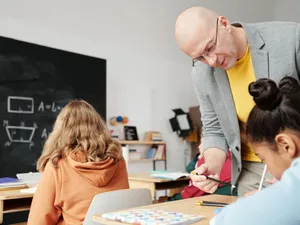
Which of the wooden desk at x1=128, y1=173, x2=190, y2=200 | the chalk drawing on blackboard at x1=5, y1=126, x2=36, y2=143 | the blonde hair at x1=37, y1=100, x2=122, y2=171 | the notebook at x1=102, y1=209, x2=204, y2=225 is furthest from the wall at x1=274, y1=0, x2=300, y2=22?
the notebook at x1=102, y1=209, x2=204, y2=225

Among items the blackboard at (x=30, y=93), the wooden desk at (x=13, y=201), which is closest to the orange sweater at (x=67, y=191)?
the wooden desk at (x=13, y=201)

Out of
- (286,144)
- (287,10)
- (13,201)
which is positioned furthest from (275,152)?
(287,10)

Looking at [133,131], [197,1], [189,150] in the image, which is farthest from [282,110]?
[197,1]

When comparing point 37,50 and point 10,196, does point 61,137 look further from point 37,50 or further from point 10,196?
point 37,50

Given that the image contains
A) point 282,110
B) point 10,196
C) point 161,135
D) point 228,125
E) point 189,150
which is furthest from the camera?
point 189,150

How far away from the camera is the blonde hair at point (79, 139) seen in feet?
6.85

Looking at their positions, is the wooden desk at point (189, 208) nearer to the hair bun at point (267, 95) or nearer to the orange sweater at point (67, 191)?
the hair bun at point (267, 95)

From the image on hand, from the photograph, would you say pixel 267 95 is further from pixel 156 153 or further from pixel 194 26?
pixel 156 153

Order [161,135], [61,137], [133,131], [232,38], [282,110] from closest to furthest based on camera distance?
[282,110] → [232,38] → [61,137] → [133,131] → [161,135]

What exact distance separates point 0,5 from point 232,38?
3.56 meters

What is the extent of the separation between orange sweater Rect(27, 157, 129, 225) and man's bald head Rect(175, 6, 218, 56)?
3.03 feet

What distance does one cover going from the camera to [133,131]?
18.4ft

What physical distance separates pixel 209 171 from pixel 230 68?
0.41m

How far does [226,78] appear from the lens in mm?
1581
